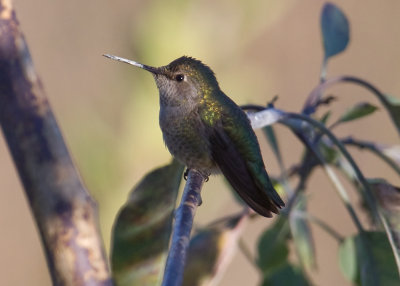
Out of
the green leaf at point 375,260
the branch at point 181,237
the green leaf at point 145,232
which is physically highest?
the green leaf at point 145,232

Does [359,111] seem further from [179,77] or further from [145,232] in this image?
[145,232]

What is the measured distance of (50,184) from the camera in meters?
1.27

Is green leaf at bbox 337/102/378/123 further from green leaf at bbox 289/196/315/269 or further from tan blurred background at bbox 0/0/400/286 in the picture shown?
tan blurred background at bbox 0/0/400/286

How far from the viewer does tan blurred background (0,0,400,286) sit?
2.66m

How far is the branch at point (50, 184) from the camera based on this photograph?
4.06 feet

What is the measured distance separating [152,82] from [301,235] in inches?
40.9

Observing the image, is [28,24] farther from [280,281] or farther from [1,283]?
[280,281]

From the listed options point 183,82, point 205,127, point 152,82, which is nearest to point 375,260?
point 205,127

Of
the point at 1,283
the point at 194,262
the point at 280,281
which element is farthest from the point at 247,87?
the point at 1,283

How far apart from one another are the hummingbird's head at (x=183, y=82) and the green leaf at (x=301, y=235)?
0.42 metres

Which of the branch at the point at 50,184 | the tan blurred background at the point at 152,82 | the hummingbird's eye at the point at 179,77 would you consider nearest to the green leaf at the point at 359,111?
the hummingbird's eye at the point at 179,77

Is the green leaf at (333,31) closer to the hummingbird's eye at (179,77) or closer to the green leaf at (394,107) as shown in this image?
the green leaf at (394,107)

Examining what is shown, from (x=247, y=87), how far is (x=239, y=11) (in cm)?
41

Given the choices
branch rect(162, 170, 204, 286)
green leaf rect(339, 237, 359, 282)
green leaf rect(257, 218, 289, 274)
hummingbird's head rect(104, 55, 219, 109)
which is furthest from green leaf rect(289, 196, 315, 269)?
branch rect(162, 170, 204, 286)
